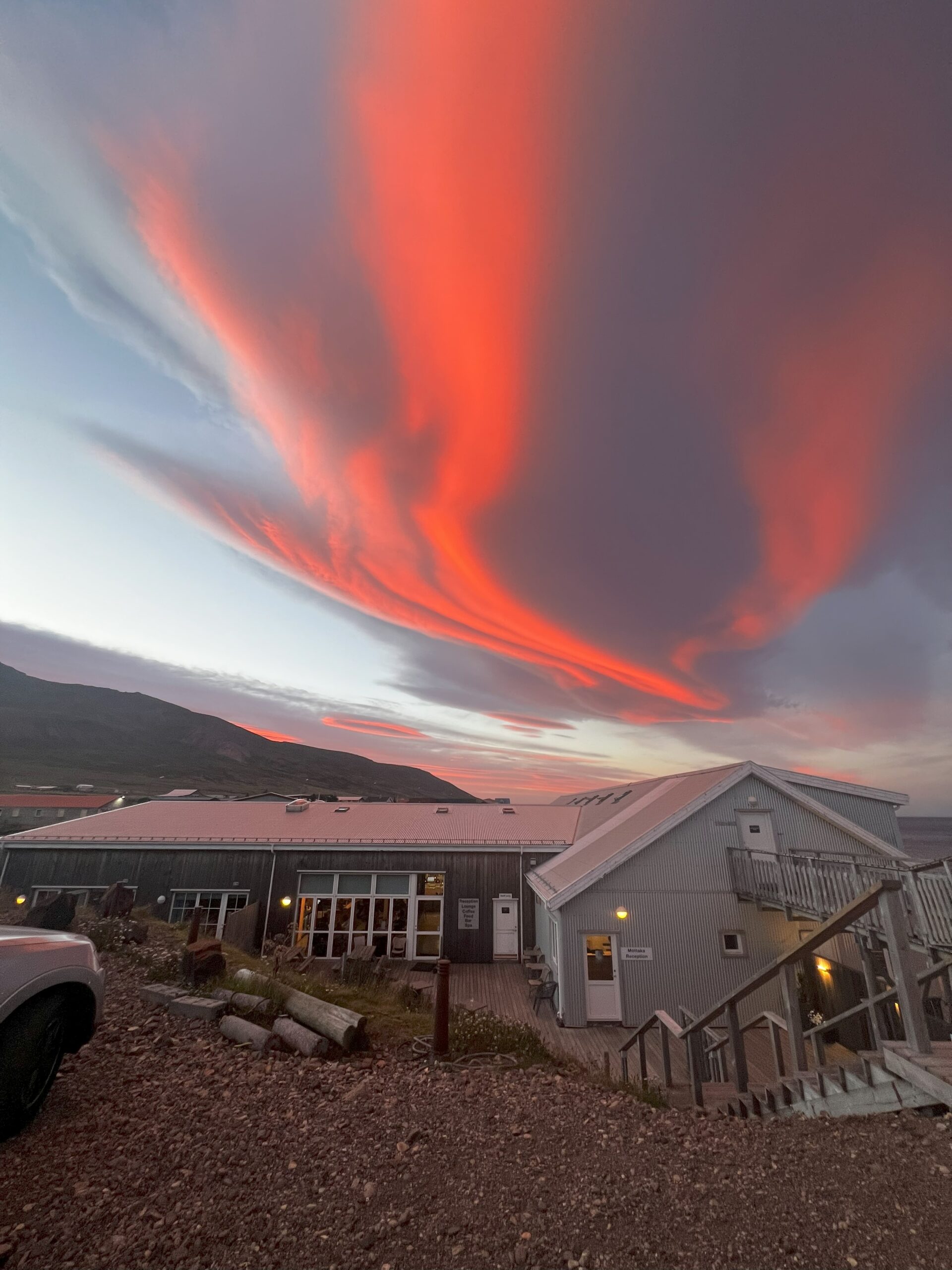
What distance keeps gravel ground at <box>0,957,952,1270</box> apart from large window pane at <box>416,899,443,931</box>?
51.9 feet

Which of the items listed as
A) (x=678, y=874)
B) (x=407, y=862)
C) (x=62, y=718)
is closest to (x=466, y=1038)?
(x=678, y=874)

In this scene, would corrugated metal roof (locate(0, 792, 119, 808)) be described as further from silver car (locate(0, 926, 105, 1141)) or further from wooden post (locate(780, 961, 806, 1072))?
wooden post (locate(780, 961, 806, 1072))

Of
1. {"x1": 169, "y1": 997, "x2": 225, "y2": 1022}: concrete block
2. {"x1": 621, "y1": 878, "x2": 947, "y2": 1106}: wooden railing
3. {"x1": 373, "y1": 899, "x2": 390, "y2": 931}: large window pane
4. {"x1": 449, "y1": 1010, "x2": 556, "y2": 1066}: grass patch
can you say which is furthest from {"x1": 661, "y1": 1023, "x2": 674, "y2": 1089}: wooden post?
{"x1": 373, "y1": 899, "x2": 390, "y2": 931}: large window pane

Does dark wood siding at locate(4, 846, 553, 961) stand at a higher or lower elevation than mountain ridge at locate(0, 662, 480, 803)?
lower

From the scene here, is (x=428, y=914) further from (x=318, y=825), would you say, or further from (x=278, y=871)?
(x=318, y=825)

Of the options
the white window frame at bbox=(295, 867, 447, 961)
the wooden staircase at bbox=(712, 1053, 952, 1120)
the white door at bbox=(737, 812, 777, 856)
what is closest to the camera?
the wooden staircase at bbox=(712, 1053, 952, 1120)

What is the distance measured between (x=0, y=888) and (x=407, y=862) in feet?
56.1

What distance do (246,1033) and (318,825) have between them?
17.2 m

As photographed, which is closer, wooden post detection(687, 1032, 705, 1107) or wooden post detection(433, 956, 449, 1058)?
wooden post detection(687, 1032, 705, 1107)

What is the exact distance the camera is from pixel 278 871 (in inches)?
847

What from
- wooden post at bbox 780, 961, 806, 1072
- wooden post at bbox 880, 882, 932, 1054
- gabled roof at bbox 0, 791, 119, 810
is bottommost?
wooden post at bbox 780, 961, 806, 1072

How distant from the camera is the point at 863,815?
17.1 m

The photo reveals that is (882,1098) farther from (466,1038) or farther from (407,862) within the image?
(407,862)

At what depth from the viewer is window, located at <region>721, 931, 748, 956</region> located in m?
15.0
